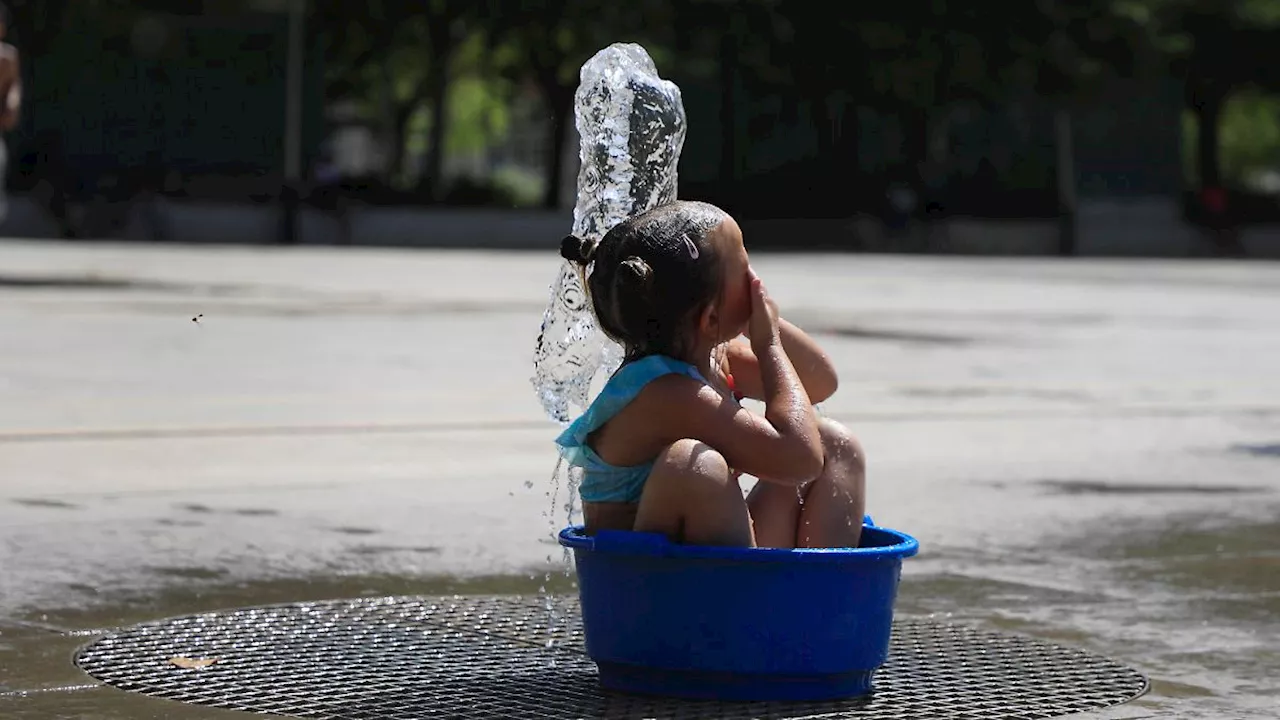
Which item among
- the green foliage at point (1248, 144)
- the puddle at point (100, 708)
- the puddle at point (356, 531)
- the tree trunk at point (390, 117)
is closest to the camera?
the puddle at point (100, 708)

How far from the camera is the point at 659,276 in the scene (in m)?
4.15

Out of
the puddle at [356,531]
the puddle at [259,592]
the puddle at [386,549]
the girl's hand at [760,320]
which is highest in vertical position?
the girl's hand at [760,320]

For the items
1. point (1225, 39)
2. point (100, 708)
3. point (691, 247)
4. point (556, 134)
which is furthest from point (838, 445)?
point (1225, 39)

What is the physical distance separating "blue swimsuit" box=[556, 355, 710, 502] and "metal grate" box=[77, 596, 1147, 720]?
409mm

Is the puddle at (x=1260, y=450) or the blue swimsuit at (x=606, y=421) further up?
the blue swimsuit at (x=606, y=421)

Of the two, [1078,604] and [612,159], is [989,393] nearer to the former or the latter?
[1078,604]

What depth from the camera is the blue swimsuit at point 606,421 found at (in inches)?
165

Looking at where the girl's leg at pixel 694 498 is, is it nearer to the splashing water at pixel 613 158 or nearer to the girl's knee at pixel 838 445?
the girl's knee at pixel 838 445

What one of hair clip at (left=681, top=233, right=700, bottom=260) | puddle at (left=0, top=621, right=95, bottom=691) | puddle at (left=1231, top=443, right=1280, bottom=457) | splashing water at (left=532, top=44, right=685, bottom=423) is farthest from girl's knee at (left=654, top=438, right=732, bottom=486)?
puddle at (left=1231, top=443, right=1280, bottom=457)

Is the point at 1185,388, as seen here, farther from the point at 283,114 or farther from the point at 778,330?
the point at 283,114

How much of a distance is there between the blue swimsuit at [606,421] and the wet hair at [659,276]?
55 millimetres

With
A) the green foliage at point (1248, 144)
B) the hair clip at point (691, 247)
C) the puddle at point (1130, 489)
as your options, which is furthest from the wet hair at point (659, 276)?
the green foliage at point (1248, 144)

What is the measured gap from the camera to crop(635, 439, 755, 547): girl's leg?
13.4 feet

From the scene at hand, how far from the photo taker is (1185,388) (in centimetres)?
1240
